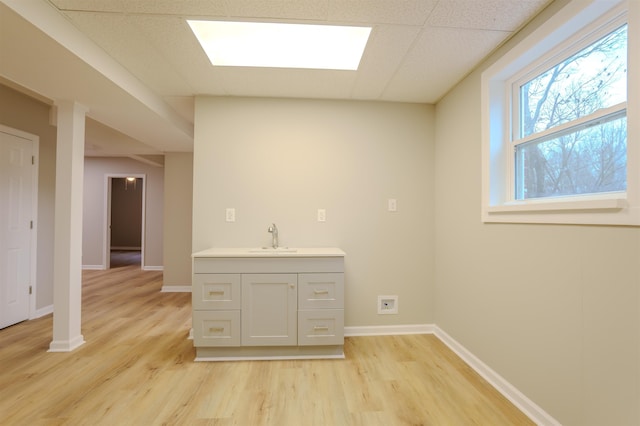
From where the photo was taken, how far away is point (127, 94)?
2336 millimetres

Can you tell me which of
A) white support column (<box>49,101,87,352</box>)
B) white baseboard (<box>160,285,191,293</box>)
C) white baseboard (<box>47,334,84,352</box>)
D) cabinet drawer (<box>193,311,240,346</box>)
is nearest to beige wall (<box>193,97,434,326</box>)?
cabinet drawer (<box>193,311,240,346</box>)

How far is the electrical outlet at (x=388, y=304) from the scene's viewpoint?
2.87 m

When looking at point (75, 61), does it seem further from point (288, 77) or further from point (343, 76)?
point (343, 76)

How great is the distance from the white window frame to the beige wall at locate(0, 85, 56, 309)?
4464 mm

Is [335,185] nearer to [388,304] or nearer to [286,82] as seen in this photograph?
[286,82]

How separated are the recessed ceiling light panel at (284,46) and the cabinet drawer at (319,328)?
1.94 m

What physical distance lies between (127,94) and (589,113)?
306 centimetres

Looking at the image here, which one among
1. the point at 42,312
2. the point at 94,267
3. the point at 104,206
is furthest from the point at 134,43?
the point at 94,267

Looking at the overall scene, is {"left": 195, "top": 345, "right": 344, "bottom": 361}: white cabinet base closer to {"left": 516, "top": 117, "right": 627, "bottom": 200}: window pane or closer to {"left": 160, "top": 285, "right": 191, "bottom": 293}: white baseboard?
{"left": 516, "top": 117, "right": 627, "bottom": 200}: window pane

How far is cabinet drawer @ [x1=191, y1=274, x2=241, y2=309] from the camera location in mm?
2307

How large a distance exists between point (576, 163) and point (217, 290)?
2.46 m

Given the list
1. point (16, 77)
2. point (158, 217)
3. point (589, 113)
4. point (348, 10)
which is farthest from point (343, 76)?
point (158, 217)

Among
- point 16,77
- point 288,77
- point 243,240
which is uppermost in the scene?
point 288,77

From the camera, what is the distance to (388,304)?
2.87 metres
